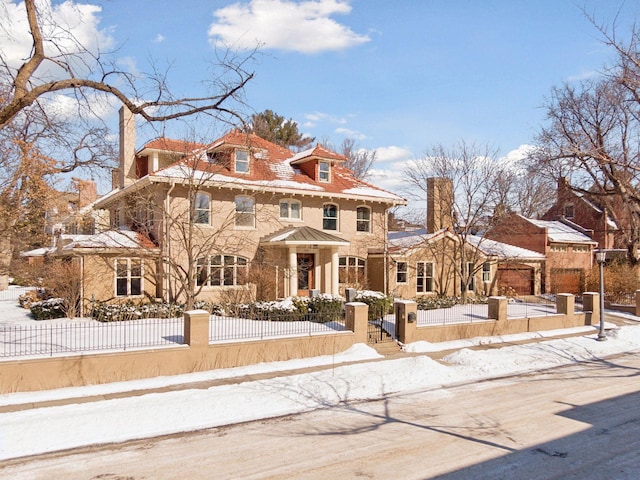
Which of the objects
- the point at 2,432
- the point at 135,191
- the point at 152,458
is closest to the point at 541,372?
the point at 152,458

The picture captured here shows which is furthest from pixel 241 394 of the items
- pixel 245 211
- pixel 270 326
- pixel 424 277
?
pixel 424 277

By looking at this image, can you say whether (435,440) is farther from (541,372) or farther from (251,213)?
(251,213)

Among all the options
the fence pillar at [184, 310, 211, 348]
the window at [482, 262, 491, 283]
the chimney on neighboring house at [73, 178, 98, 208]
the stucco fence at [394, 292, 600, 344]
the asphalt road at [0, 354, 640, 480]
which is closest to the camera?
the asphalt road at [0, 354, 640, 480]

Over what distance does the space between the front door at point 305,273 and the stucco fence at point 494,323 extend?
25.5 ft

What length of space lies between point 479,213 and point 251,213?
13.0m

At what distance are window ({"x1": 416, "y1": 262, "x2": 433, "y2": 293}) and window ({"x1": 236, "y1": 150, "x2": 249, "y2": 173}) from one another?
10942mm

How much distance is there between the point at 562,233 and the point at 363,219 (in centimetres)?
1837

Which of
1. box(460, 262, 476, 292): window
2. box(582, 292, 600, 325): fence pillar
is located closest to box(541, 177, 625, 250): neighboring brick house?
box(460, 262, 476, 292): window

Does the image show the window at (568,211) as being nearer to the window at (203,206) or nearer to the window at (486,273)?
the window at (486,273)

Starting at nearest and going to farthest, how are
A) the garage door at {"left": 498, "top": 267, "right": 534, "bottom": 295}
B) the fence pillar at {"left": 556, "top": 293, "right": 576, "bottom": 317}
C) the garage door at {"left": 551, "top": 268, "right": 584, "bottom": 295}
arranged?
1. the fence pillar at {"left": 556, "top": 293, "right": 576, "bottom": 317}
2. the garage door at {"left": 498, "top": 267, "right": 534, "bottom": 295}
3. the garage door at {"left": 551, "top": 268, "right": 584, "bottom": 295}

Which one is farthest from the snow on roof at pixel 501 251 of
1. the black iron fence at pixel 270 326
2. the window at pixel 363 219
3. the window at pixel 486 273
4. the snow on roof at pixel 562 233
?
the black iron fence at pixel 270 326

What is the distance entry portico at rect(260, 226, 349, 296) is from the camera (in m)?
22.9

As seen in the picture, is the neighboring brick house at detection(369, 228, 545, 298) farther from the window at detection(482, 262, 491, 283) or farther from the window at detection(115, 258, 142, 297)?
the window at detection(115, 258, 142, 297)

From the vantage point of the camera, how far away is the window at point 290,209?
24922 mm
